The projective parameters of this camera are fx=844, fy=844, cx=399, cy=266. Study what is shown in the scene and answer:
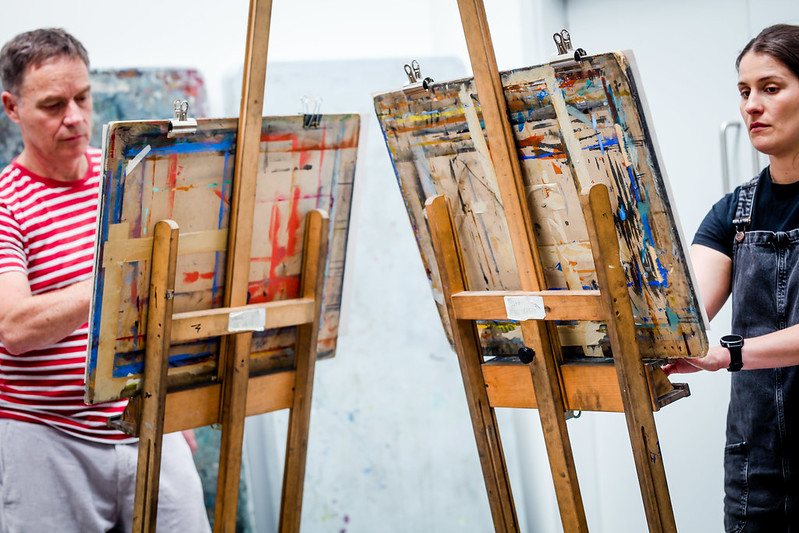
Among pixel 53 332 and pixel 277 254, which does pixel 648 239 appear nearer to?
pixel 277 254

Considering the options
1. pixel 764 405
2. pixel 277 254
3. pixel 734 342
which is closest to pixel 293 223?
pixel 277 254

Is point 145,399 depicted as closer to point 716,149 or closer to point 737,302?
point 737,302

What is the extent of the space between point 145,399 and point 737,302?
3.78 feet

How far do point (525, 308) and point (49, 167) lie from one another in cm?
108

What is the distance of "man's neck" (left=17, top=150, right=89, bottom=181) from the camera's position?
1.83 metres

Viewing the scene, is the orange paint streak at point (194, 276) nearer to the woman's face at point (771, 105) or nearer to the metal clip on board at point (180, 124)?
the metal clip on board at point (180, 124)

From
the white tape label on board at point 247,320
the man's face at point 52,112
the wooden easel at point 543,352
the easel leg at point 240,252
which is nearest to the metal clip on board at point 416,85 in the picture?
the wooden easel at point 543,352

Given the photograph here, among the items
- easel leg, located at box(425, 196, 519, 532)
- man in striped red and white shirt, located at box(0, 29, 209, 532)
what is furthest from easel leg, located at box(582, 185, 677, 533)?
man in striped red and white shirt, located at box(0, 29, 209, 532)

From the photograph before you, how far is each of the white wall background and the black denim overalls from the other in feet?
2.94

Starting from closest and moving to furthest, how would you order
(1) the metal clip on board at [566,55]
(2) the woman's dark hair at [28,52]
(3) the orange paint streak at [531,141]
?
1. (1) the metal clip on board at [566,55]
2. (3) the orange paint streak at [531,141]
3. (2) the woman's dark hair at [28,52]

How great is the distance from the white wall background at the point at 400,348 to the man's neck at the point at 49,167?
835 millimetres

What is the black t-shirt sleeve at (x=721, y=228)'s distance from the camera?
5.66 ft

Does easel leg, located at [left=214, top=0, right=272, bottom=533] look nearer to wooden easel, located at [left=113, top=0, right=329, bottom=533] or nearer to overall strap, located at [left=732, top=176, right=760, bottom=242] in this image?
wooden easel, located at [left=113, top=0, right=329, bottom=533]

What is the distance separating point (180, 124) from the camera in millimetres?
1490
